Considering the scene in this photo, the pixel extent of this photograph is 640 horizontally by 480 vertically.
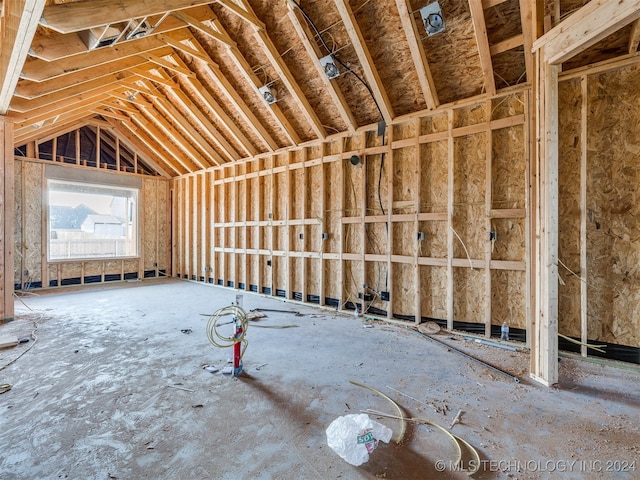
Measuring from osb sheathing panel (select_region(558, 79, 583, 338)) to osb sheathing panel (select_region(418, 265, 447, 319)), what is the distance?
54.9 inches

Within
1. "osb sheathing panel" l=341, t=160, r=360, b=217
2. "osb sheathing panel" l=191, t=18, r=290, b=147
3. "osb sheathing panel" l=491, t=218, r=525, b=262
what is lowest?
"osb sheathing panel" l=491, t=218, r=525, b=262

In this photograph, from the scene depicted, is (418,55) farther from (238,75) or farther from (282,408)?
(282,408)

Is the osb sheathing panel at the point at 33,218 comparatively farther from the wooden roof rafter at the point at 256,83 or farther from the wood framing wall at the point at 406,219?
the wooden roof rafter at the point at 256,83

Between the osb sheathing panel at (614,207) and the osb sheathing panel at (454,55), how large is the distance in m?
1.36

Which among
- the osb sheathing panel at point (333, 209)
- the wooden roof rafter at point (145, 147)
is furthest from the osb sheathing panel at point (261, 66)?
the wooden roof rafter at point (145, 147)

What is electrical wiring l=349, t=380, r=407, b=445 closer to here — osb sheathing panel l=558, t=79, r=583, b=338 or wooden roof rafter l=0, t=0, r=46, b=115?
osb sheathing panel l=558, t=79, r=583, b=338

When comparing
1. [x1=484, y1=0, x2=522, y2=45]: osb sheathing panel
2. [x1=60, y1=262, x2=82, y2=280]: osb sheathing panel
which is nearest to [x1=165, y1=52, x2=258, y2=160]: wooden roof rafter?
[x1=484, y1=0, x2=522, y2=45]: osb sheathing panel

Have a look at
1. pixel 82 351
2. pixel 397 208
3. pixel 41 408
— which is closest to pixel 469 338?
pixel 397 208

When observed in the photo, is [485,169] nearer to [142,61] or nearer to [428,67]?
[428,67]

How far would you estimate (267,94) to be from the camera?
5262 millimetres

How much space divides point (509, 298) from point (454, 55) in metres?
3.42

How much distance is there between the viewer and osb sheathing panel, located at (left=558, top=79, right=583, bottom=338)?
140 inches

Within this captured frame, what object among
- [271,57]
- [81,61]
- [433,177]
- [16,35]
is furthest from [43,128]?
[433,177]

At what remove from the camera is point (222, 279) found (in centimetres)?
802
